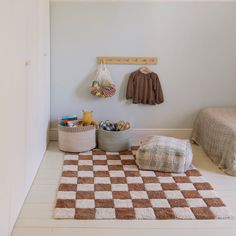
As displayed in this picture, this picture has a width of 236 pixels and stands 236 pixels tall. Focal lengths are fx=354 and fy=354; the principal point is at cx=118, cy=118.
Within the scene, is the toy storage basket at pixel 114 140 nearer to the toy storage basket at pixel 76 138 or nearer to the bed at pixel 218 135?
the toy storage basket at pixel 76 138

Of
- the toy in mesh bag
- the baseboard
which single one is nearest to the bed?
the baseboard

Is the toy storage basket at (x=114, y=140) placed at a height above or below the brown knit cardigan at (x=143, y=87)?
below

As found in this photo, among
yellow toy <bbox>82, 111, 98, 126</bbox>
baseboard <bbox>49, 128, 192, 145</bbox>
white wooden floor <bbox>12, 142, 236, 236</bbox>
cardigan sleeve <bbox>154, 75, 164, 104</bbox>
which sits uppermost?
cardigan sleeve <bbox>154, 75, 164, 104</bbox>

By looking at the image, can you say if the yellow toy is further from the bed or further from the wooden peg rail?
the bed

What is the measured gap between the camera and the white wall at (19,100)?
1.85 meters

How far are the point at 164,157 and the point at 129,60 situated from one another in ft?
4.11

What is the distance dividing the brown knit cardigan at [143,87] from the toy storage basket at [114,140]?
0.45 meters

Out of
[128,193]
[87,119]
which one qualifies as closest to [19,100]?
[128,193]

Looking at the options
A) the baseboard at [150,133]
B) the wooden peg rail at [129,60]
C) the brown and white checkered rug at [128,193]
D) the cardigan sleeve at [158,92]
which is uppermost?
the wooden peg rail at [129,60]

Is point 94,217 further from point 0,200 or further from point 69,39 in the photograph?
point 69,39

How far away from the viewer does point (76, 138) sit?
348 cm

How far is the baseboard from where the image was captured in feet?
12.9

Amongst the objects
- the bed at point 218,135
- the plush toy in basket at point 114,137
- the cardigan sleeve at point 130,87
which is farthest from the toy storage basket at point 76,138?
the bed at point 218,135

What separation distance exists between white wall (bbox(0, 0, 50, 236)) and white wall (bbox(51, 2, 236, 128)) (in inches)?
23.8
